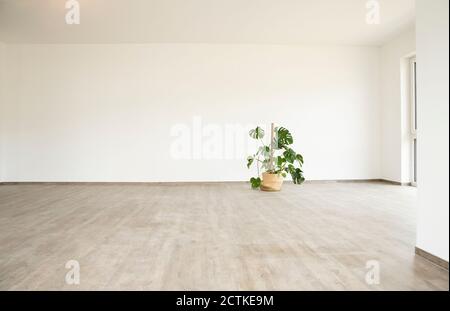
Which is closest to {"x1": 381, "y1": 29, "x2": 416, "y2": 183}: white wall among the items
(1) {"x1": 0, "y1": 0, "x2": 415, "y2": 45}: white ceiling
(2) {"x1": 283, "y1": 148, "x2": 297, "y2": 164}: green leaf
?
(1) {"x1": 0, "y1": 0, "x2": 415, "y2": 45}: white ceiling

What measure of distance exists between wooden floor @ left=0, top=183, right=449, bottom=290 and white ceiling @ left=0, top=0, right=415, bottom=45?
3.29 m

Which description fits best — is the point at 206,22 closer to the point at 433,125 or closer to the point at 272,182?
the point at 272,182

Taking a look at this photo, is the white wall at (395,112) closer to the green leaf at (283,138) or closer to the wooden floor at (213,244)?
the wooden floor at (213,244)

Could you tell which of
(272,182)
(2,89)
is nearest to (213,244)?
(272,182)

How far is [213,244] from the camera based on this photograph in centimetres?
295

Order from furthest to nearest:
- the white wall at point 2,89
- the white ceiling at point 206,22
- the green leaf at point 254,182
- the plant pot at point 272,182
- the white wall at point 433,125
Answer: the white wall at point 2,89, the green leaf at point 254,182, the plant pot at point 272,182, the white ceiling at point 206,22, the white wall at point 433,125

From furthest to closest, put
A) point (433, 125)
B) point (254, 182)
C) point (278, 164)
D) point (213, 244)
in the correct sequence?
point (254, 182)
point (278, 164)
point (213, 244)
point (433, 125)

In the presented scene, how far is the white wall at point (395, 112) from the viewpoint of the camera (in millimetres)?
7599

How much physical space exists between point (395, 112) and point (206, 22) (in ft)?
15.0

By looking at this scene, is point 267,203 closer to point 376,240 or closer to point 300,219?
point 300,219

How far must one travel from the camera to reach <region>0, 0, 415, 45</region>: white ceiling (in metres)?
6.00

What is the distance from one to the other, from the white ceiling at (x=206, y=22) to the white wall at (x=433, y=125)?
3.82 m

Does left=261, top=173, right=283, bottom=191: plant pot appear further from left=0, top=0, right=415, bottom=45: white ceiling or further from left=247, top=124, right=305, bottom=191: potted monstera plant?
left=0, top=0, right=415, bottom=45: white ceiling

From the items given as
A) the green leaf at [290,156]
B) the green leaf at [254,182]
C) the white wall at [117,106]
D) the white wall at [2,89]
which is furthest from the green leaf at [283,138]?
the white wall at [2,89]
